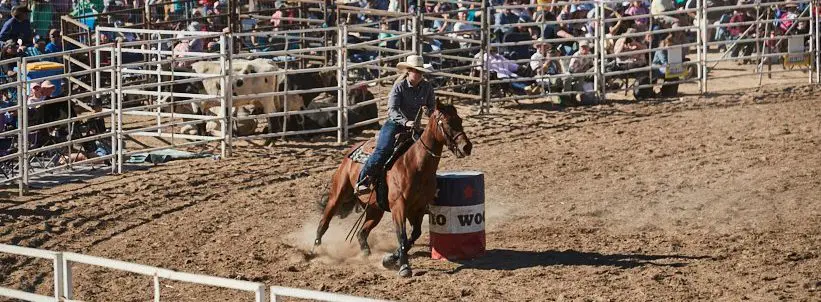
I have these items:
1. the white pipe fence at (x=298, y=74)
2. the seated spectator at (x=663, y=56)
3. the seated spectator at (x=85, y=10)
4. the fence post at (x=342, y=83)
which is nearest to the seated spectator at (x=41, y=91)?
the white pipe fence at (x=298, y=74)

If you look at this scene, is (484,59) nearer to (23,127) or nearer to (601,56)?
(601,56)

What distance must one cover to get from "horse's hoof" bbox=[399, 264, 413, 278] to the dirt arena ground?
0.10 m

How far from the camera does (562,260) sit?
1180 centimetres

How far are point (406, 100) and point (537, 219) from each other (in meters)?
2.67

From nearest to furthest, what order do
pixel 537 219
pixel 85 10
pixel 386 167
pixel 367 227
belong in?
pixel 386 167 → pixel 367 227 → pixel 537 219 → pixel 85 10

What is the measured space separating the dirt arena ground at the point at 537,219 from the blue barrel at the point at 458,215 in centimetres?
18

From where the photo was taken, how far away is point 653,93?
2195cm

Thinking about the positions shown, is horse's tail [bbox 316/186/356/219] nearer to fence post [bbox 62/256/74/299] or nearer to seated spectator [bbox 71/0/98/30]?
fence post [bbox 62/256/74/299]

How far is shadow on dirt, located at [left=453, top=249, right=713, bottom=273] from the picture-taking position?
1158 centimetres

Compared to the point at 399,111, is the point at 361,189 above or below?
below

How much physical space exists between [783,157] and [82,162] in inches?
334

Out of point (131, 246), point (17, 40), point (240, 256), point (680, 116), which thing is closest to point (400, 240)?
point (240, 256)

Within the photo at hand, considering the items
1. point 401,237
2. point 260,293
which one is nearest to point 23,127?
point 401,237

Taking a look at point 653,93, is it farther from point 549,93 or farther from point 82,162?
point 82,162
